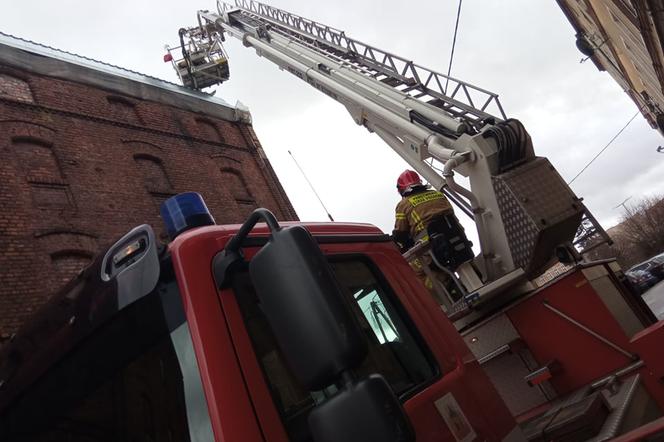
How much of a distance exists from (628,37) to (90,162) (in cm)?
1191

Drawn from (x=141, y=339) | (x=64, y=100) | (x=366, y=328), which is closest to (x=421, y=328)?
(x=366, y=328)

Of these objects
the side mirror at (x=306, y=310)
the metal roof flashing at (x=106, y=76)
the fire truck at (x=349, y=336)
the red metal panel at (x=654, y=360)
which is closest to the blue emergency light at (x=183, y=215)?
the fire truck at (x=349, y=336)

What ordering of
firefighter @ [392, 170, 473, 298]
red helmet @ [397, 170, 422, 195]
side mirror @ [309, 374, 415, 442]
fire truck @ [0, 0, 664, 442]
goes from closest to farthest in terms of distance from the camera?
side mirror @ [309, 374, 415, 442] → fire truck @ [0, 0, 664, 442] → firefighter @ [392, 170, 473, 298] → red helmet @ [397, 170, 422, 195]

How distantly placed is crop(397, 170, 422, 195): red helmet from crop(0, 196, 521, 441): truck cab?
2535mm

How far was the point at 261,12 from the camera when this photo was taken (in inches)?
385

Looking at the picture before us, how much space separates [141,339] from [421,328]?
1.19 meters

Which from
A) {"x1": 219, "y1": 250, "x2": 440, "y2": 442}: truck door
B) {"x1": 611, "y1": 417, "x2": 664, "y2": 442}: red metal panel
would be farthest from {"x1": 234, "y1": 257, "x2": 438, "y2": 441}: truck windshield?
{"x1": 611, "y1": 417, "x2": 664, "y2": 442}: red metal panel

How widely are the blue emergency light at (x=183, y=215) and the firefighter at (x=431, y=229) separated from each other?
2.37 meters

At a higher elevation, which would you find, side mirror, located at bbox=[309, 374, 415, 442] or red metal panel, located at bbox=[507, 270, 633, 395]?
side mirror, located at bbox=[309, 374, 415, 442]

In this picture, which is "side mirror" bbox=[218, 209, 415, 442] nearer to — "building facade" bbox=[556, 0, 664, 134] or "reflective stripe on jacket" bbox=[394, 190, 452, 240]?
"reflective stripe on jacket" bbox=[394, 190, 452, 240]

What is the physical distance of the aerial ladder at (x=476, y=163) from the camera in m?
3.51

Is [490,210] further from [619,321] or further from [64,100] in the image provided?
[64,100]

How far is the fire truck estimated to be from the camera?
1.28 metres

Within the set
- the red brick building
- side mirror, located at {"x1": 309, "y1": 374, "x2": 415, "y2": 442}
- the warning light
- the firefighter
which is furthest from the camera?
the red brick building
